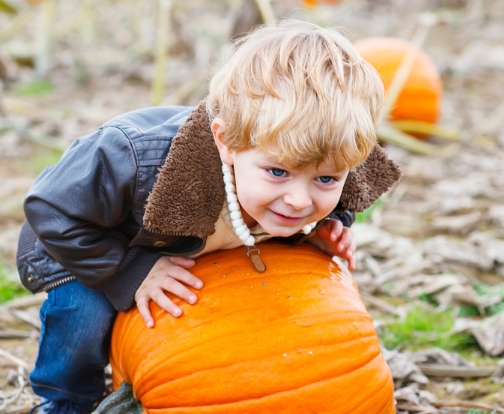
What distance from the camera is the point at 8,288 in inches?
151

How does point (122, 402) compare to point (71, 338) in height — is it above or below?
below

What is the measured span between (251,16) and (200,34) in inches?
195

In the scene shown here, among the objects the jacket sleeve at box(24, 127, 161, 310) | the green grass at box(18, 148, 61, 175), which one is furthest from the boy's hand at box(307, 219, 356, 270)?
the green grass at box(18, 148, 61, 175)

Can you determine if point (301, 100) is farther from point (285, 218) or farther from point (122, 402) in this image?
point (122, 402)

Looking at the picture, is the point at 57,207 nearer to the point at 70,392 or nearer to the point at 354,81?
the point at 70,392

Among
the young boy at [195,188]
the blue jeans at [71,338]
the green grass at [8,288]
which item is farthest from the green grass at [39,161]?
the blue jeans at [71,338]

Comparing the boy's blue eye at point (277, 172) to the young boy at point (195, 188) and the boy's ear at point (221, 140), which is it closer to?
the young boy at point (195, 188)

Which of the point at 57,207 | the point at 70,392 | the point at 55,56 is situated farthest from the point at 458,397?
the point at 55,56

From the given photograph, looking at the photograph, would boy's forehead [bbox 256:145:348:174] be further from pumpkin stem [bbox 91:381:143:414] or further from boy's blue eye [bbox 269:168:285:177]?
pumpkin stem [bbox 91:381:143:414]

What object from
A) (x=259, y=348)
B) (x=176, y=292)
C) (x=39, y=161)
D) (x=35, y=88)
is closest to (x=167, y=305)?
(x=176, y=292)

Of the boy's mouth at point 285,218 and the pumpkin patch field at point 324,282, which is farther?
the pumpkin patch field at point 324,282

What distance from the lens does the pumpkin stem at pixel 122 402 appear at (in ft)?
7.89

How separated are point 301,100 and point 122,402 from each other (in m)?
1.24

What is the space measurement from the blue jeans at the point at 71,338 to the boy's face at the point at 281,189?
2.44ft
